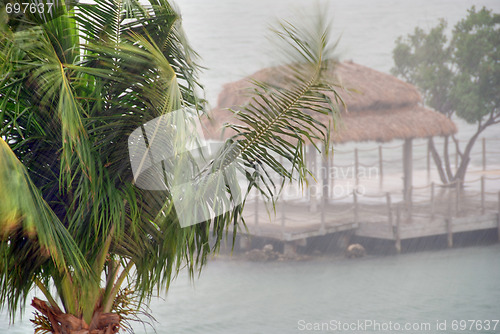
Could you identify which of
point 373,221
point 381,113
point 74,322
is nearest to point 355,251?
point 373,221

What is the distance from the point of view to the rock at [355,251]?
29.8 ft

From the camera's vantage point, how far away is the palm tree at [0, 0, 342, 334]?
2115mm

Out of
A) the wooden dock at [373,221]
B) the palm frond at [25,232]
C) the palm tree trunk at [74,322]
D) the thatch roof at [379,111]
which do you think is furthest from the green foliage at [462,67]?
the palm frond at [25,232]

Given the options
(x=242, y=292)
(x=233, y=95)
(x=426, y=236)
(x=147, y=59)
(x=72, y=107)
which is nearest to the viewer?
(x=72, y=107)

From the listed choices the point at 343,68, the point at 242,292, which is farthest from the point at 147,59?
the point at 343,68

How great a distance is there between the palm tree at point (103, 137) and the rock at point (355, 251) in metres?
6.83

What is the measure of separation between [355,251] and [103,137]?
7.49 meters

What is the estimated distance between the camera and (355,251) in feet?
30.7

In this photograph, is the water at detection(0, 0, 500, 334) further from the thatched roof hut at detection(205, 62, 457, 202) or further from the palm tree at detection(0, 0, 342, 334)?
the palm tree at detection(0, 0, 342, 334)

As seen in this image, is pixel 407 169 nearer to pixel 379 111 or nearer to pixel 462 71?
pixel 379 111

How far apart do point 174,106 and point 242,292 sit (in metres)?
6.35

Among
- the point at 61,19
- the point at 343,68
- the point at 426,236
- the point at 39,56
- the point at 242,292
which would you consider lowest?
the point at 242,292

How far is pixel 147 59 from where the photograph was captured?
88.1 inches

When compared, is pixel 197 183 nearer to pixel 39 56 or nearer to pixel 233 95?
pixel 39 56
